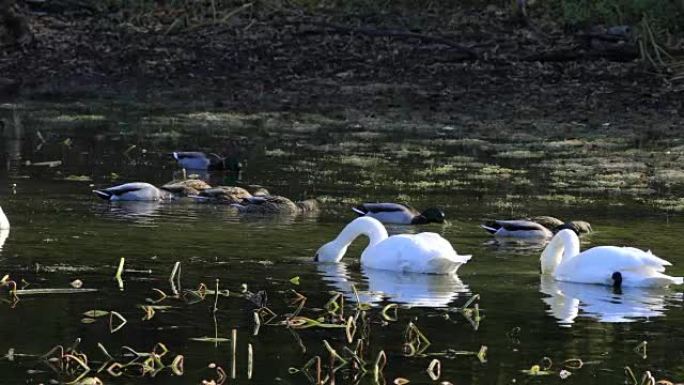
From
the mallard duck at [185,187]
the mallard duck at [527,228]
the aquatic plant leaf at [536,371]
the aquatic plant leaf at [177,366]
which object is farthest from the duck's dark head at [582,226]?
the aquatic plant leaf at [177,366]

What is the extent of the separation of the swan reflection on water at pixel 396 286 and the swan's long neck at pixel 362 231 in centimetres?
22

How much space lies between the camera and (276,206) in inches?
647

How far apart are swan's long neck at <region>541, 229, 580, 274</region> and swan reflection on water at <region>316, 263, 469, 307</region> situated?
0.82 m

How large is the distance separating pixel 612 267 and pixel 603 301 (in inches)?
22.6

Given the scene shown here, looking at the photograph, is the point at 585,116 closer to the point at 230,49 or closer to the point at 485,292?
the point at 230,49

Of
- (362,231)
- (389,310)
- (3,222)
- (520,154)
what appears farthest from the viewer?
(520,154)

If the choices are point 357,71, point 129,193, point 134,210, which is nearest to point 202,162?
point 129,193

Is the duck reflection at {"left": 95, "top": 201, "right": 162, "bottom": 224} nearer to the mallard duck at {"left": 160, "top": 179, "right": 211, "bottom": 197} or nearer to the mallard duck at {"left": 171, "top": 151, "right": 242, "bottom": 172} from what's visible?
the mallard duck at {"left": 160, "top": 179, "right": 211, "bottom": 197}

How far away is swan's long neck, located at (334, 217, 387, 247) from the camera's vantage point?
1363 cm

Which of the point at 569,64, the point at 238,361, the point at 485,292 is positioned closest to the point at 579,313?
the point at 485,292

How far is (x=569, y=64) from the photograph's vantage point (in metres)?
25.7

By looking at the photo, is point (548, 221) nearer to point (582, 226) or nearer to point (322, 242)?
point (582, 226)

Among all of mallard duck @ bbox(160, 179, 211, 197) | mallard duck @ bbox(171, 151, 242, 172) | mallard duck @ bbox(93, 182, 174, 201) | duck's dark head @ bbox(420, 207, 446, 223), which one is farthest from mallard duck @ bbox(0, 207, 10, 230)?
mallard duck @ bbox(171, 151, 242, 172)

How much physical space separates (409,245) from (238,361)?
12.5 feet
